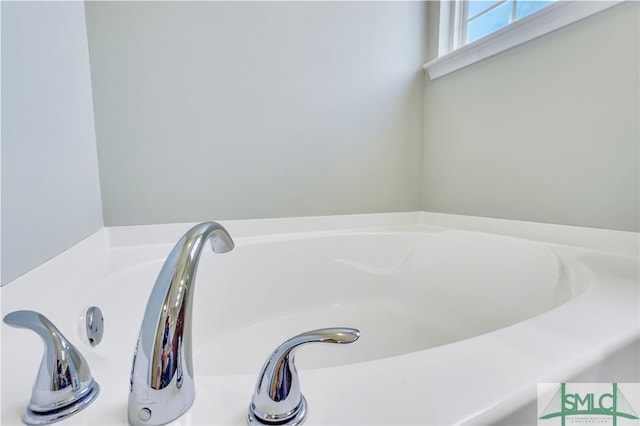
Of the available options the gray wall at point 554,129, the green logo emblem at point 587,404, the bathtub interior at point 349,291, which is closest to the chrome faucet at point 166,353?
the green logo emblem at point 587,404

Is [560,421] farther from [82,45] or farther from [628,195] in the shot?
[82,45]

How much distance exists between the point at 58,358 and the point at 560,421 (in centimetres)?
53

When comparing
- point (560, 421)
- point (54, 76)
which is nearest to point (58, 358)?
point (560, 421)

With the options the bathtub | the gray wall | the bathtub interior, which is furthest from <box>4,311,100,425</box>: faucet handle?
the gray wall

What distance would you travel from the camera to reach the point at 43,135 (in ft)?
2.06

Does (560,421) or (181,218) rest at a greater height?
(181,218)

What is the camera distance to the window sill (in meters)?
0.86

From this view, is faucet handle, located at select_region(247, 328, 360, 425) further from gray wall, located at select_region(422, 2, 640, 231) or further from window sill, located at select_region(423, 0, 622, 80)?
window sill, located at select_region(423, 0, 622, 80)

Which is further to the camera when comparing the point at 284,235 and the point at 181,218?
the point at 284,235

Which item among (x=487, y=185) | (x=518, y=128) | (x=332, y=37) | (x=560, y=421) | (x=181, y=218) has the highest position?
(x=332, y=37)

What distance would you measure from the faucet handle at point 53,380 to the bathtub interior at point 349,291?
0.42 m

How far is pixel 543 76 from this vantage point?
0.98 meters

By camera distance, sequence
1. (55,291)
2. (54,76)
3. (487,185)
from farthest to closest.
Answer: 1. (487,185)
2. (54,76)
3. (55,291)

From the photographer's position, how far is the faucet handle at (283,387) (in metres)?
0.27
